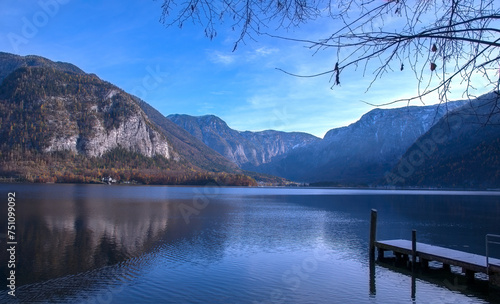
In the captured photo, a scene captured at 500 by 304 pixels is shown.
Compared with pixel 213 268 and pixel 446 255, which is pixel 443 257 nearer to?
pixel 446 255

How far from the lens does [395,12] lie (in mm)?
3916

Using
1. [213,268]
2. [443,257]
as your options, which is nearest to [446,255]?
[443,257]

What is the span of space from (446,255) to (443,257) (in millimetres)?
457

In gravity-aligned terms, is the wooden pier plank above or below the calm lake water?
above

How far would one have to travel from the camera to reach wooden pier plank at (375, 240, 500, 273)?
1649 cm

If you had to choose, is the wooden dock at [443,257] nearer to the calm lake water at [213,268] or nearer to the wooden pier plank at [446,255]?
the wooden pier plank at [446,255]

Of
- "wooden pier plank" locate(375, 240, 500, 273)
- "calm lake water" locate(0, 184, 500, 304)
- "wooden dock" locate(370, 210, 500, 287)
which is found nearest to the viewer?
"calm lake water" locate(0, 184, 500, 304)

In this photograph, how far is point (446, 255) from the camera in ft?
61.0

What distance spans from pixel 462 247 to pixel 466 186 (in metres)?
195

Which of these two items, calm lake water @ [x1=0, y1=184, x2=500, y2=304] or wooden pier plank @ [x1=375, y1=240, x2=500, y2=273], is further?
wooden pier plank @ [x1=375, y1=240, x2=500, y2=273]

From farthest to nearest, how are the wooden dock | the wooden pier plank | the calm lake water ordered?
the wooden pier plank < the wooden dock < the calm lake water

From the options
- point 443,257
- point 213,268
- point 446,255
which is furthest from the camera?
point 213,268

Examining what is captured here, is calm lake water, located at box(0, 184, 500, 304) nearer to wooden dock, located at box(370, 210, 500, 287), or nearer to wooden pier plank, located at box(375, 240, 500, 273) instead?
wooden dock, located at box(370, 210, 500, 287)

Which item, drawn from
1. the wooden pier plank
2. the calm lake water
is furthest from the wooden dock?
the calm lake water
